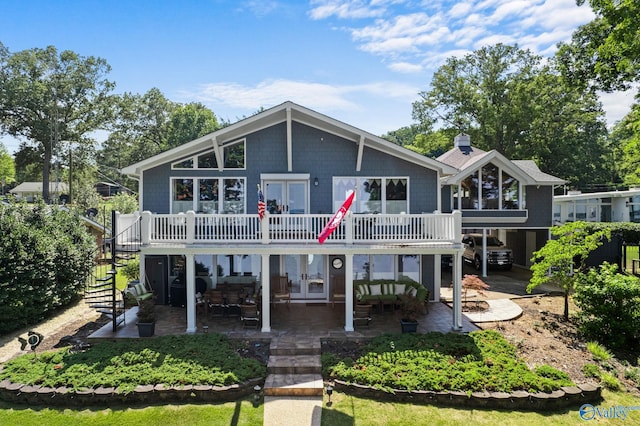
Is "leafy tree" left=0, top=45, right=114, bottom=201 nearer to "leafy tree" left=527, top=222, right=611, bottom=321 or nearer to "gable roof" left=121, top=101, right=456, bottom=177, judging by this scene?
"gable roof" left=121, top=101, right=456, bottom=177

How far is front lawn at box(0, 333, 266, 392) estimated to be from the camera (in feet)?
26.8

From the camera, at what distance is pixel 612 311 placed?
10867 millimetres

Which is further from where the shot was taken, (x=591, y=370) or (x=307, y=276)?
(x=307, y=276)

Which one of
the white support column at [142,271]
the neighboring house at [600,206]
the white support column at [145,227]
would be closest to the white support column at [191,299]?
the white support column at [145,227]

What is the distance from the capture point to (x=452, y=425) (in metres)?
7.14

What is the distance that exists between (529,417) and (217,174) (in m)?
11.8

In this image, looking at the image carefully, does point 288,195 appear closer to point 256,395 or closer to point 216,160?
point 216,160

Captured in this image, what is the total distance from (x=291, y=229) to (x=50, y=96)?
4016cm

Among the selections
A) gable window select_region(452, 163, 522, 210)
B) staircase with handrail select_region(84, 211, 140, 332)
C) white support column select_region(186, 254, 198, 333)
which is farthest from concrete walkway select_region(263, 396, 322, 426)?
gable window select_region(452, 163, 522, 210)

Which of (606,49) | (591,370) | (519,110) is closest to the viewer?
(591,370)

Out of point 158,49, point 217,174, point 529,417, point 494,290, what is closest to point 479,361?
point 529,417

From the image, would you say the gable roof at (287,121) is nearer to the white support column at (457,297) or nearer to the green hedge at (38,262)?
the green hedge at (38,262)

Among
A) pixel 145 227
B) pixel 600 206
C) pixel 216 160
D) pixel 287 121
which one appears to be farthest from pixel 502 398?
pixel 600 206

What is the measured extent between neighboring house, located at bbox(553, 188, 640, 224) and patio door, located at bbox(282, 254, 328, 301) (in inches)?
746
